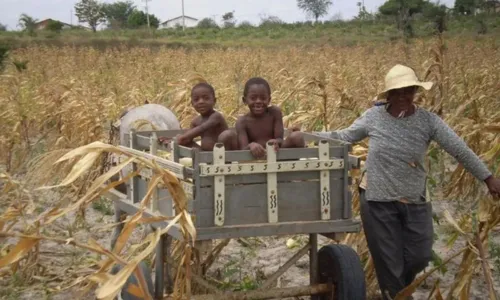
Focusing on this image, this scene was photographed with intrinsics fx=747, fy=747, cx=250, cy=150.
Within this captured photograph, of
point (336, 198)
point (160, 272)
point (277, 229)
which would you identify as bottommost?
point (160, 272)

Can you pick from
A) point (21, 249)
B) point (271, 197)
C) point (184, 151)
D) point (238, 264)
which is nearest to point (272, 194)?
point (271, 197)

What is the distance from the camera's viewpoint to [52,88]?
10539 millimetres

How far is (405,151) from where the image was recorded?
4.34 m

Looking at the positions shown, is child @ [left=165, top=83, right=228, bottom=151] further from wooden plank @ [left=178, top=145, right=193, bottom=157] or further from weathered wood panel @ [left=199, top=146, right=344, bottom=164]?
weathered wood panel @ [left=199, top=146, right=344, bottom=164]

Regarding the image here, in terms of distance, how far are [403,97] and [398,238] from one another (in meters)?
0.84

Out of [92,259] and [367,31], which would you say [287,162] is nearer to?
[92,259]

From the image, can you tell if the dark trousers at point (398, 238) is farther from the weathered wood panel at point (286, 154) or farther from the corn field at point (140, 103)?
the weathered wood panel at point (286, 154)

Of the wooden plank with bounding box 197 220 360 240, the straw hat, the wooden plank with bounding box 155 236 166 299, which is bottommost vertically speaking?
the wooden plank with bounding box 155 236 166 299

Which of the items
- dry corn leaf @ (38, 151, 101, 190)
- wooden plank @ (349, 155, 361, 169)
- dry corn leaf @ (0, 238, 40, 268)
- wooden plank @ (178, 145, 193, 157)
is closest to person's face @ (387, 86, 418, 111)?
wooden plank @ (349, 155, 361, 169)

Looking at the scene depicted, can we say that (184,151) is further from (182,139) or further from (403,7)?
(403,7)

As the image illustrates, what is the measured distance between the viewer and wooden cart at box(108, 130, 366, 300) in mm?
3799

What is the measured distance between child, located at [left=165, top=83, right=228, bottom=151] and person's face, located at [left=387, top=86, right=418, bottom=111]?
3.71 feet

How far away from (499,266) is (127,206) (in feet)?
9.15

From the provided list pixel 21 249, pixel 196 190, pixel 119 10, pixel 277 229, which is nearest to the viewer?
pixel 21 249
